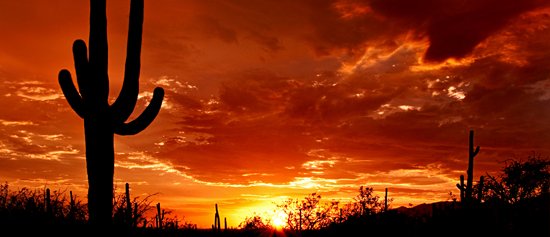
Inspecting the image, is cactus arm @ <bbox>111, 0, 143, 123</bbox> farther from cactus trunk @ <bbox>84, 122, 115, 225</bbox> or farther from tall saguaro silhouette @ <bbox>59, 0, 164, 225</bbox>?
cactus trunk @ <bbox>84, 122, 115, 225</bbox>

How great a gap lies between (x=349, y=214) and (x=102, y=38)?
1599 centimetres

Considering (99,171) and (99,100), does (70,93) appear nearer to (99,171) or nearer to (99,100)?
(99,100)

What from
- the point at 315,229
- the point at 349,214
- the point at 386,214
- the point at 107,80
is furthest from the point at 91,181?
the point at 315,229

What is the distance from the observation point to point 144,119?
9289mm

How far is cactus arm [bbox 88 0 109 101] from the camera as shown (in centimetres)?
849

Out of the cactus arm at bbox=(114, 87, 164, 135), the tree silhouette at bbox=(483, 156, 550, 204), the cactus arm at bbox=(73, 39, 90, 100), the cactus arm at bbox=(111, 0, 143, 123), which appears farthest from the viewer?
the tree silhouette at bbox=(483, 156, 550, 204)

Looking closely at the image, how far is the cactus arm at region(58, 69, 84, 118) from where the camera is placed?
28.1 feet

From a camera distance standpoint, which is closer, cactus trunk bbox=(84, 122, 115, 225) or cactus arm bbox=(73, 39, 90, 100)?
cactus trunk bbox=(84, 122, 115, 225)

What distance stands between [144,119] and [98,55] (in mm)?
1409

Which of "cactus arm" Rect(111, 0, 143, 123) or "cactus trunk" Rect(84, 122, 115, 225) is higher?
"cactus arm" Rect(111, 0, 143, 123)

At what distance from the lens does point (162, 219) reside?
69.8 feet

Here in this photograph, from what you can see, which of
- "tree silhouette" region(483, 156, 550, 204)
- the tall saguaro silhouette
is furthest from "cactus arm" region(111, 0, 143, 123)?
"tree silhouette" region(483, 156, 550, 204)

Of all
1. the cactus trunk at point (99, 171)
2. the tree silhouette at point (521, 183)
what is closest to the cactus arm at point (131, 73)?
the cactus trunk at point (99, 171)

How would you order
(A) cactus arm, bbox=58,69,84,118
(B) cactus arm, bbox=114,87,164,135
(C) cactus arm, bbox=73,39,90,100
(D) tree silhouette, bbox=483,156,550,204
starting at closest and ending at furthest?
(C) cactus arm, bbox=73,39,90,100
(A) cactus arm, bbox=58,69,84,118
(B) cactus arm, bbox=114,87,164,135
(D) tree silhouette, bbox=483,156,550,204
